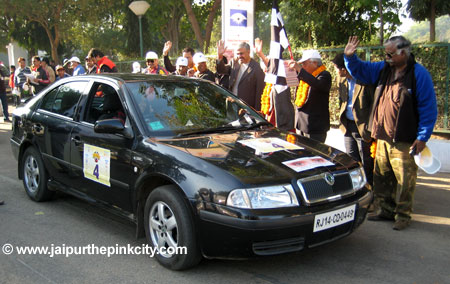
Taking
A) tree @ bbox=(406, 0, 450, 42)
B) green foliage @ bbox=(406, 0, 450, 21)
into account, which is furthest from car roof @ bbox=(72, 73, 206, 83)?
green foliage @ bbox=(406, 0, 450, 21)

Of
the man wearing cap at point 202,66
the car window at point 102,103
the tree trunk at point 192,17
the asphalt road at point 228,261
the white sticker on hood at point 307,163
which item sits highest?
the tree trunk at point 192,17

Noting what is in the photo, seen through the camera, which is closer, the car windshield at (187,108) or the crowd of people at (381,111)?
the car windshield at (187,108)

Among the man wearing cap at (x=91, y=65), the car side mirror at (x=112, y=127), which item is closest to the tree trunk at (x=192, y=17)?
the man wearing cap at (x=91, y=65)

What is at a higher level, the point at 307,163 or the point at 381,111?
the point at 381,111

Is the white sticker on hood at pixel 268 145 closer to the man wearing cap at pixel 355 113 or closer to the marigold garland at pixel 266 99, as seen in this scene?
the man wearing cap at pixel 355 113

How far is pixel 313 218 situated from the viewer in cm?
322

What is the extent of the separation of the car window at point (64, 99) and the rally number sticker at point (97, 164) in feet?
2.20

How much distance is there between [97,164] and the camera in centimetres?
426

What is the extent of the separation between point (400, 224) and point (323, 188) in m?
1.66

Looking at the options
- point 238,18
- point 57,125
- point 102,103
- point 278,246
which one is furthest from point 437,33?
point 278,246

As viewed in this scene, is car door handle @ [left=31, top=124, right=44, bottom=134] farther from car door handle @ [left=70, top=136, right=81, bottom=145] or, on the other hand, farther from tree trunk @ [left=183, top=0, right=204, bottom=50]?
tree trunk @ [left=183, top=0, right=204, bottom=50]

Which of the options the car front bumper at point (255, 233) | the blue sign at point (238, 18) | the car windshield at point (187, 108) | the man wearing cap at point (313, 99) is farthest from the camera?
the blue sign at point (238, 18)

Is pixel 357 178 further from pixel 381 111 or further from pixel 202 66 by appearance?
pixel 202 66

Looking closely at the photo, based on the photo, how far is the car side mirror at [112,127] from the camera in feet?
12.9
